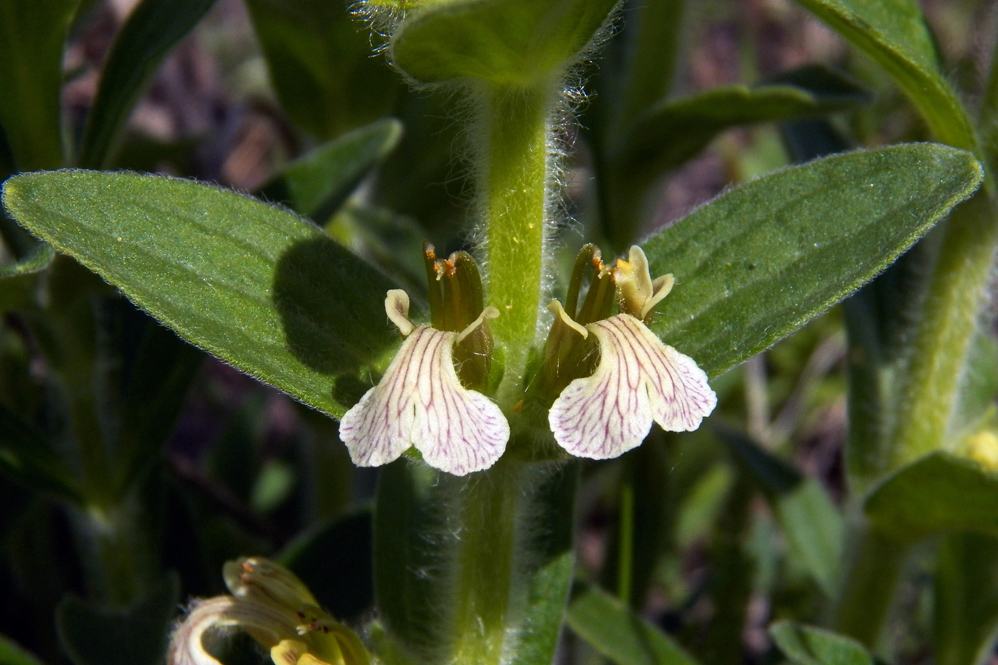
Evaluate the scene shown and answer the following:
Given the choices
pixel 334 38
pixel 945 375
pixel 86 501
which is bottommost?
pixel 86 501

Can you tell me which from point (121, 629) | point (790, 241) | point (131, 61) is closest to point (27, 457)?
point (121, 629)

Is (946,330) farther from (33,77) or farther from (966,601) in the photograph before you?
(33,77)

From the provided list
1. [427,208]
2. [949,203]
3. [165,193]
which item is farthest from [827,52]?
[165,193]

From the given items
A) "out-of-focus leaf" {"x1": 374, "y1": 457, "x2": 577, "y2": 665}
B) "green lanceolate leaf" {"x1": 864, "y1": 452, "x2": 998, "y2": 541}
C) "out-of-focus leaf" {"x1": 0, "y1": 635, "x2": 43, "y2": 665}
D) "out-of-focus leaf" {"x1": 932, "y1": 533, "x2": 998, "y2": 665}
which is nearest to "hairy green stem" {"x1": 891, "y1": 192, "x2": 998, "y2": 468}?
"green lanceolate leaf" {"x1": 864, "y1": 452, "x2": 998, "y2": 541}

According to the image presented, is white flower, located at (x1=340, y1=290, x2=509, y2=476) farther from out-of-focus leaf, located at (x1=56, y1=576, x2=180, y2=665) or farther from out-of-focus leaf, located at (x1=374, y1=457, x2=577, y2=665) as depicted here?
out-of-focus leaf, located at (x1=56, y1=576, x2=180, y2=665)

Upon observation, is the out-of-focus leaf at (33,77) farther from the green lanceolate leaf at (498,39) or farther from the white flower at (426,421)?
the white flower at (426,421)

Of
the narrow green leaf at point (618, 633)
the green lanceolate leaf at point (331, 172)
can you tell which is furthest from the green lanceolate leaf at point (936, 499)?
the green lanceolate leaf at point (331, 172)

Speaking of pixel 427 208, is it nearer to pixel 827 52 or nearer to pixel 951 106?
pixel 951 106
